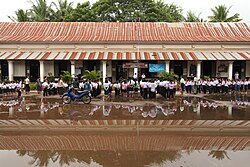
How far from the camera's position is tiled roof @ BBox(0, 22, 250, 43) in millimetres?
23203

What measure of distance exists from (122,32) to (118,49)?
2632 mm

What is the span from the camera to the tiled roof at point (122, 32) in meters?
23.2

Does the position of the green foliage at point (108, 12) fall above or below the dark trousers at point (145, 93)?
above

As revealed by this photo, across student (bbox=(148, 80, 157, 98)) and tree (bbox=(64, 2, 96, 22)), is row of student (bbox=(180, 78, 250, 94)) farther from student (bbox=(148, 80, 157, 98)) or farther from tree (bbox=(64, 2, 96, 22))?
tree (bbox=(64, 2, 96, 22))

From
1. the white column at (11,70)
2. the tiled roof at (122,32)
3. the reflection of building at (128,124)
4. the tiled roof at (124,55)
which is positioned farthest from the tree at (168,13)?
the reflection of building at (128,124)

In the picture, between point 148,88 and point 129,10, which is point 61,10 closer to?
point 129,10

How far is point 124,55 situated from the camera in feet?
72.5

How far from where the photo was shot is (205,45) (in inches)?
912

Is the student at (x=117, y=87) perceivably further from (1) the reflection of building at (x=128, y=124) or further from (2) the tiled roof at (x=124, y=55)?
(1) the reflection of building at (x=128, y=124)

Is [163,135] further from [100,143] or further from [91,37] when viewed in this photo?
[91,37]

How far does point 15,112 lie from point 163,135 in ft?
21.1

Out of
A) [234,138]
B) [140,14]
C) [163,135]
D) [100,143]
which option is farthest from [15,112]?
[140,14]

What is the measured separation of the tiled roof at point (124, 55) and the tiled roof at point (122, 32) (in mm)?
1202

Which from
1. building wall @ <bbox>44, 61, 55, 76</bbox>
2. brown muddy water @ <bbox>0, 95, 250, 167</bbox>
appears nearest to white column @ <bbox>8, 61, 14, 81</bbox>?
building wall @ <bbox>44, 61, 55, 76</bbox>
